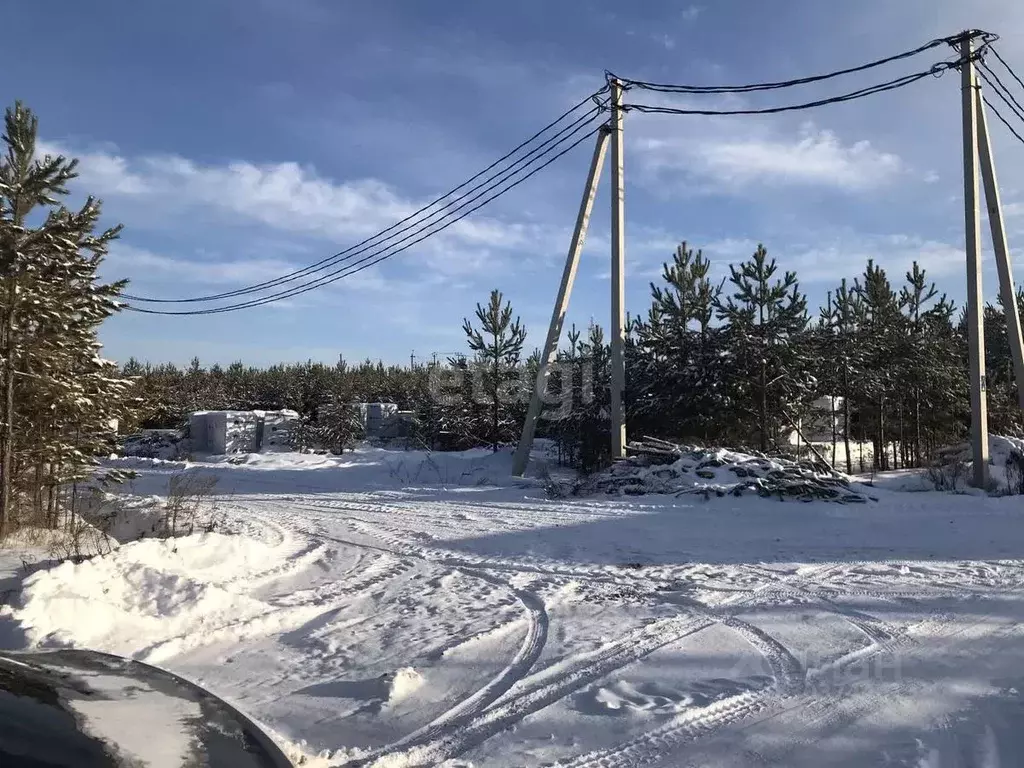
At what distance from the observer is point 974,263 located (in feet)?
49.1

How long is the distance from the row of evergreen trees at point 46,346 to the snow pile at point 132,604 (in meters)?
4.07

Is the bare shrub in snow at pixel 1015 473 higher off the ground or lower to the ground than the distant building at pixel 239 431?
lower

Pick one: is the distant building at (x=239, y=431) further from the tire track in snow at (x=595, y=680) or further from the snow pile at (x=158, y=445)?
the tire track in snow at (x=595, y=680)

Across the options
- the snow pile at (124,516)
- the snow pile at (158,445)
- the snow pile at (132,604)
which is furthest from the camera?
the snow pile at (158,445)

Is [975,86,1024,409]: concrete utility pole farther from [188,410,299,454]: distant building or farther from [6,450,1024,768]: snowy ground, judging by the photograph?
[188,410,299,454]: distant building

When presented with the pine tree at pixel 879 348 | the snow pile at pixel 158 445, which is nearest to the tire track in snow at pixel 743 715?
the pine tree at pixel 879 348

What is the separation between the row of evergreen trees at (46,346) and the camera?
32.9ft

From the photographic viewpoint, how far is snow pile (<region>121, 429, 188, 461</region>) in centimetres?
2941

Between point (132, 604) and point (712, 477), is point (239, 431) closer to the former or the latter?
point (712, 477)

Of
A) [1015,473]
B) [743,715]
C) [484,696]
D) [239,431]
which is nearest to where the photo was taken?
[743,715]

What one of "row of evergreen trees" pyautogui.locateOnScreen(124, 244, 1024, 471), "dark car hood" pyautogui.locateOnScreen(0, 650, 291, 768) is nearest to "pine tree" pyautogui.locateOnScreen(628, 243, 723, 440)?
"row of evergreen trees" pyautogui.locateOnScreen(124, 244, 1024, 471)

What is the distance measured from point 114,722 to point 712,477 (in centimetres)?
1275

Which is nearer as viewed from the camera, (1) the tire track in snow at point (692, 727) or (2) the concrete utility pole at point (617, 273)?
(1) the tire track in snow at point (692, 727)

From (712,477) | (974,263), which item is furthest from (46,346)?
(974,263)
